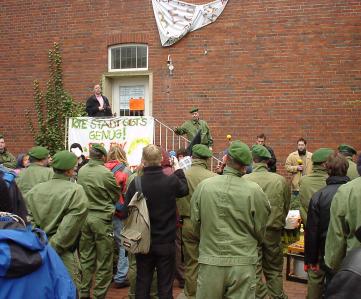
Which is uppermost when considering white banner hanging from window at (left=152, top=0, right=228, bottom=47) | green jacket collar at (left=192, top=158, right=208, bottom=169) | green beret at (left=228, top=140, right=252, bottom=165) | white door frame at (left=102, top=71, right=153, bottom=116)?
white banner hanging from window at (left=152, top=0, right=228, bottom=47)

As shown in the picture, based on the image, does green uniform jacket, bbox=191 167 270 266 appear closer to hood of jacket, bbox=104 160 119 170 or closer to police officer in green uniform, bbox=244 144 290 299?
police officer in green uniform, bbox=244 144 290 299

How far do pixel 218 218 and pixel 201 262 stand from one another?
0.43 metres

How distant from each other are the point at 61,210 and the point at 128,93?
347 inches

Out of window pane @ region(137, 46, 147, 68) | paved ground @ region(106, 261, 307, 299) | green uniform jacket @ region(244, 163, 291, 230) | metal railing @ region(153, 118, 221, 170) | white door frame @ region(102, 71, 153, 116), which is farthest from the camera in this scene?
window pane @ region(137, 46, 147, 68)

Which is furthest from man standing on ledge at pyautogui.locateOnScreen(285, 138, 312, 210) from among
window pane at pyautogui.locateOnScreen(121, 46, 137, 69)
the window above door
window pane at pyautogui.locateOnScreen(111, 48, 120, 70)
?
window pane at pyautogui.locateOnScreen(111, 48, 120, 70)

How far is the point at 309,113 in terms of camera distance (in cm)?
1098

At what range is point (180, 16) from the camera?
11961 millimetres

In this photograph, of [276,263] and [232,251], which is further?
[276,263]

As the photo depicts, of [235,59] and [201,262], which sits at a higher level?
[235,59]

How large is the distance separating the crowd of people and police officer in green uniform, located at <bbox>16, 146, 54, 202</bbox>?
0.01 m

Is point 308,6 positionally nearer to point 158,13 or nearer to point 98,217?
point 158,13

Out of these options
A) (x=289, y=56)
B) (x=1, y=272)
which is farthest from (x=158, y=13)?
(x=1, y=272)

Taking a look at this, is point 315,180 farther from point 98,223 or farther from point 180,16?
point 180,16

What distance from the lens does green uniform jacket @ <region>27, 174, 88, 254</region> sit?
4.56 meters
